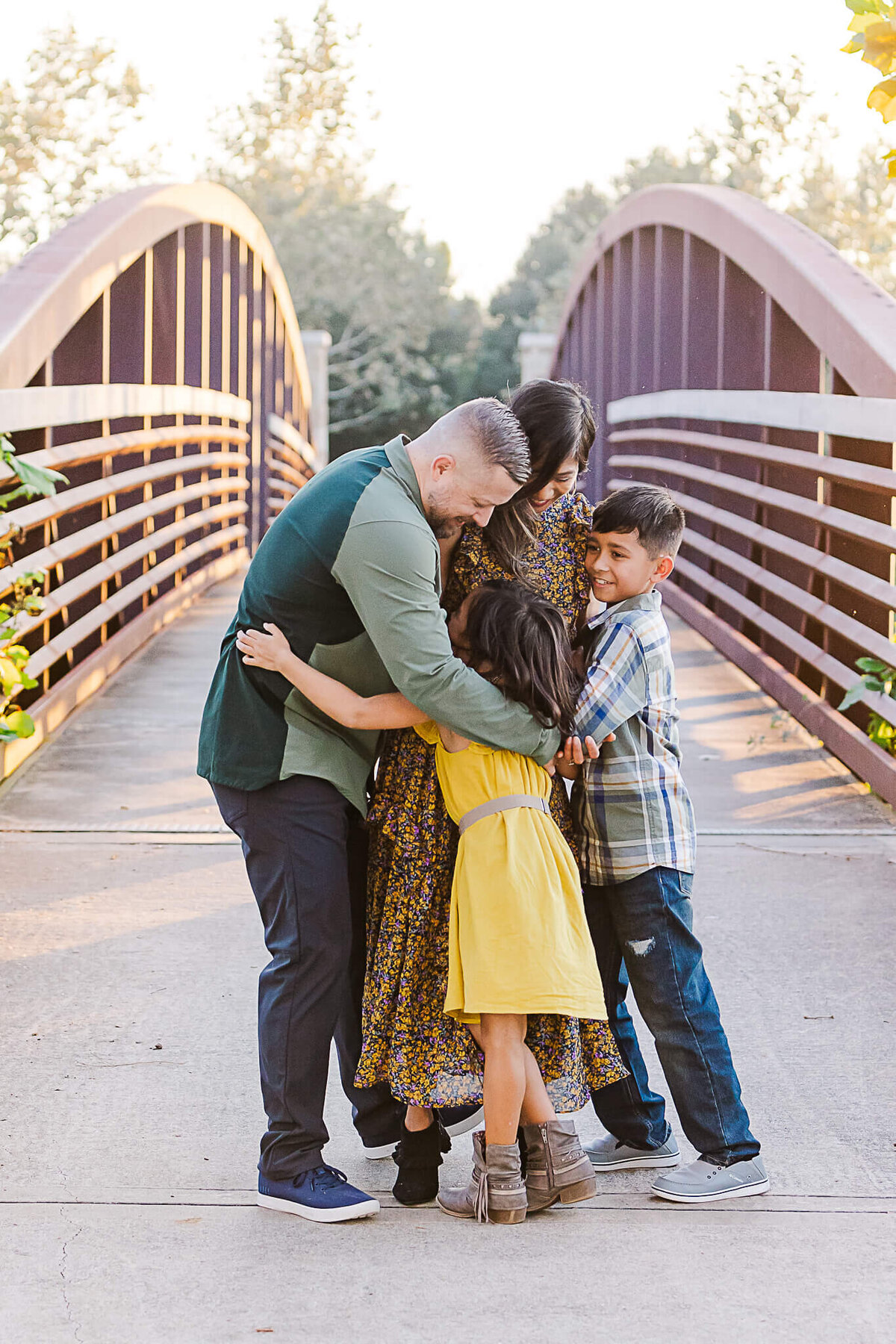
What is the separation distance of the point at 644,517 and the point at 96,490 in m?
4.69

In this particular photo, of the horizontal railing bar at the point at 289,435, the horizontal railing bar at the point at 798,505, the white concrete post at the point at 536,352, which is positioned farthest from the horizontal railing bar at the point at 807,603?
the white concrete post at the point at 536,352

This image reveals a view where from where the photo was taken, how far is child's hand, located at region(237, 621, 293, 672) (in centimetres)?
270

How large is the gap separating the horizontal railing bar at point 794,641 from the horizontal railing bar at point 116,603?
3034 millimetres

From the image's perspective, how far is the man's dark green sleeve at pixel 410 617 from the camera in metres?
2.56

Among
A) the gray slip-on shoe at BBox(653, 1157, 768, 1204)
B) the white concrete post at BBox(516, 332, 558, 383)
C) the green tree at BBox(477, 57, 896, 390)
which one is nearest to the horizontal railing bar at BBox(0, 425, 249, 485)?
the gray slip-on shoe at BBox(653, 1157, 768, 1204)

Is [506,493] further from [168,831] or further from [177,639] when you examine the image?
[177,639]

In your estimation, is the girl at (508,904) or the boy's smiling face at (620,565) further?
the boy's smiling face at (620,565)

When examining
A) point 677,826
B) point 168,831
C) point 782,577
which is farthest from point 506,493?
point 782,577

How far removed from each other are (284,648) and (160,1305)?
3.48 feet

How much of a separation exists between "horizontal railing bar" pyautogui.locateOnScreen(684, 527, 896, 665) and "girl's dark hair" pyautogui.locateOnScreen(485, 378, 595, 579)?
2883 mm

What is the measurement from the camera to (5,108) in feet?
116

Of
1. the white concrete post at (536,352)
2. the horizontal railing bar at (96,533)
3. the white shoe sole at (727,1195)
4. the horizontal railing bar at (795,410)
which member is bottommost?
the white shoe sole at (727,1195)

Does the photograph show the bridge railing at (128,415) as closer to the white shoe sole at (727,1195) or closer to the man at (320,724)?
the man at (320,724)

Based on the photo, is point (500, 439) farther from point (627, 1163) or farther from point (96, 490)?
point (96, 490)
